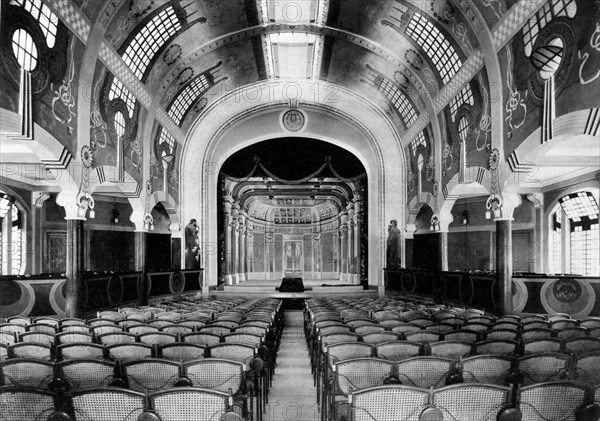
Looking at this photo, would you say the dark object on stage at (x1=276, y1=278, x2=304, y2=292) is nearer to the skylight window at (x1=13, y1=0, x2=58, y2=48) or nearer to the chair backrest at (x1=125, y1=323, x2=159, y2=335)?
the skylight window at (x1=13, y1=0, x2=58, y2=48)

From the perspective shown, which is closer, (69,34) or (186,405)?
(186,405)

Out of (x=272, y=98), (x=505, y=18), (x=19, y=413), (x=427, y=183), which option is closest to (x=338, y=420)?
(x=19, y=413)

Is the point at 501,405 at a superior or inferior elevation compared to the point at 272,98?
inferior

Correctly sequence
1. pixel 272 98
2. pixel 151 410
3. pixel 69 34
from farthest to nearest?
pixel 272 98 → pixel 69 34 → pixel 151 410

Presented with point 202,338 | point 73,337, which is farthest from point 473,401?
point 73,337

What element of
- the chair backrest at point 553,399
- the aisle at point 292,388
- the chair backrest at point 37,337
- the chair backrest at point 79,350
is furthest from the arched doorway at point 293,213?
the chair backrest at point 553,399

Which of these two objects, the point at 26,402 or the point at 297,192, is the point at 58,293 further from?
the point at 297,192

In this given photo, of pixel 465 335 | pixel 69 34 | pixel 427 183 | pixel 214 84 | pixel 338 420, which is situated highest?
pixel 214 84

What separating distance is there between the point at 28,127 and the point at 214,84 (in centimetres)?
1284

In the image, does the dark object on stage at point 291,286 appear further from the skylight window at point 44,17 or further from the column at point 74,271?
the skylight window at point 44,17

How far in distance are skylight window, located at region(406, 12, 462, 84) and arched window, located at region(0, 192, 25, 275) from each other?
16.3 metres

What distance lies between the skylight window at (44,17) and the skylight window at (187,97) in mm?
9537

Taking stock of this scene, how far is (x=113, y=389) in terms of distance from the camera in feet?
11.9

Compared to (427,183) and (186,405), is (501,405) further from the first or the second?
(427,183)
